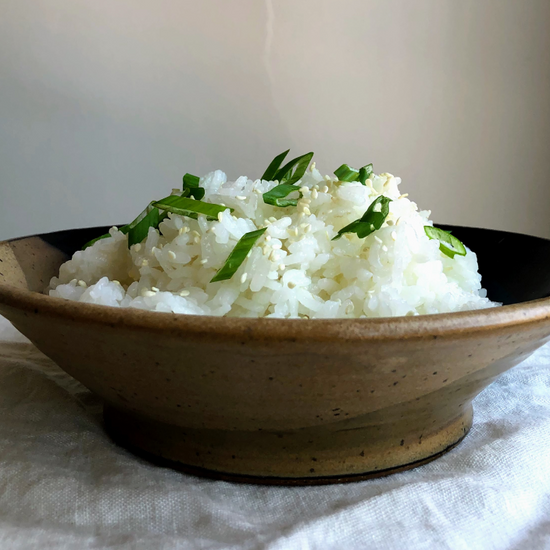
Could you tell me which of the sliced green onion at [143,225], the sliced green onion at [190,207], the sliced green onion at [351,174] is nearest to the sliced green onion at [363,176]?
the sliced green onion at [351,174]

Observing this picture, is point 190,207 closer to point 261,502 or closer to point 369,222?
point 369,222

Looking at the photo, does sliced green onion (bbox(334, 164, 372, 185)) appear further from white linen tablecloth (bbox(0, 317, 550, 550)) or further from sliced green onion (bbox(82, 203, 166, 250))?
white linen tablecloth (bbox(0, 317, 550, 550))

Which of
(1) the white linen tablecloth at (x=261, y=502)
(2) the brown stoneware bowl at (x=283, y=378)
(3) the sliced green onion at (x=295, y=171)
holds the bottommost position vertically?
(1) the white linen tablecloth at (x=261, y=502)

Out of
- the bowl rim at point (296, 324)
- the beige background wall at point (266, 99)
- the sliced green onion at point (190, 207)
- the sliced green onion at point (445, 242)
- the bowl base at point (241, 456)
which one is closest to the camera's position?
the bowl rim at point (296, 324)

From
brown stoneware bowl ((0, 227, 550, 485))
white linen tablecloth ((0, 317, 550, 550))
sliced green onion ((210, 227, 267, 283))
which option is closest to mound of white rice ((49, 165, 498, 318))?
sliced green onion ((210, 227, 267, 283))

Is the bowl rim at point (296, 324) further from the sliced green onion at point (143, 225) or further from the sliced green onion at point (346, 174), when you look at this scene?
the sliced green onion at point (346, 174)

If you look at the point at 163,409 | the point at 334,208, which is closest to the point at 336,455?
the point at 163,409

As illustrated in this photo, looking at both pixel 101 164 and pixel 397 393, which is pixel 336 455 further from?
pixel 101 164
